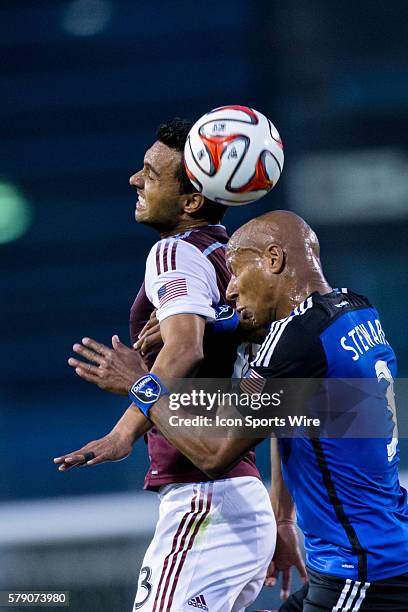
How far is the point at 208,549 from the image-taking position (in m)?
2.88

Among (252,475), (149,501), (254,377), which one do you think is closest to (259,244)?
(254,377)

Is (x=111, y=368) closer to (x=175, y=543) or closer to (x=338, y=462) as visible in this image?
(x=175, y=543)

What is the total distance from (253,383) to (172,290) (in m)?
0.56

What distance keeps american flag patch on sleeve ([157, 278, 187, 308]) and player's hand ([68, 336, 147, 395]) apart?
0.66ft

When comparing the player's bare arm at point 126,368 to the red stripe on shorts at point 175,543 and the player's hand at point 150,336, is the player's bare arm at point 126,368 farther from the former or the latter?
the red stripe on shorts at point 175,543

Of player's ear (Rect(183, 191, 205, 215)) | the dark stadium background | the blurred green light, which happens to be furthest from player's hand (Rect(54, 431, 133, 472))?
the blurred green light

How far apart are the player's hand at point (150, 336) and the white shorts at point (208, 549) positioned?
460mm

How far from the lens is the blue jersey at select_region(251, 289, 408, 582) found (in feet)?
7.54

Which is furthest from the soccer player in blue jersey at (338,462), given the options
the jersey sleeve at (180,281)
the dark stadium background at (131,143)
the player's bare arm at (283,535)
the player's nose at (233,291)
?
the dark stadium background at (131,143)

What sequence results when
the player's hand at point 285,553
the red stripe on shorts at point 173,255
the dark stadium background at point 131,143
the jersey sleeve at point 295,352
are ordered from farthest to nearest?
the dark stadium background at point 131,143
the player's hand at point 285,553
the red stripe on shorts at point 173,255
the jersey sleeve at point 295,352

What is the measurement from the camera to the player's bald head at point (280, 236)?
2559mm

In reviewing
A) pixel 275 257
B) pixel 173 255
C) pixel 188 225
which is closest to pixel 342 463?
pixel 275 257

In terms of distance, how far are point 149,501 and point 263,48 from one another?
4.37 m

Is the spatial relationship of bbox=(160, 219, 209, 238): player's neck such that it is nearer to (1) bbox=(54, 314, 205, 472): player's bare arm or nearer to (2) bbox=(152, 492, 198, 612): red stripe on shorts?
(1) bbox=(54, 314, 205, 472): player's bare arm
